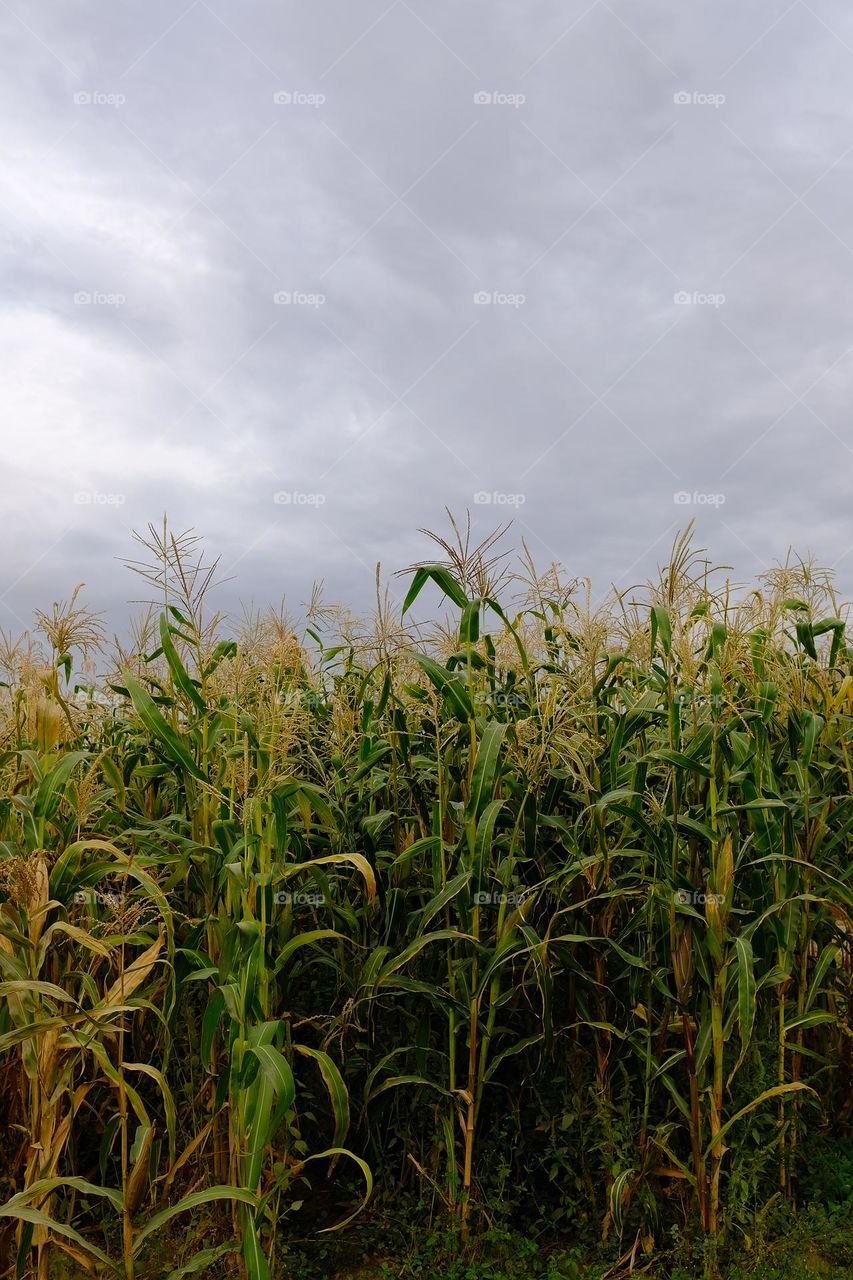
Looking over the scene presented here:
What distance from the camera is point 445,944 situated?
344 cm

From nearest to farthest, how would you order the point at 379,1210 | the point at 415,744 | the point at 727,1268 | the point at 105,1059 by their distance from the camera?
1. the point at 105,1059
2. the point at 727,1268
3. the point at 379,1210
4. the point at 415,744

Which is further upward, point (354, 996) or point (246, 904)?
point (246, 904)

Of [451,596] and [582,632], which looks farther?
[582,632]

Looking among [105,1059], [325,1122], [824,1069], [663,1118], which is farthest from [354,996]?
[824,1069]

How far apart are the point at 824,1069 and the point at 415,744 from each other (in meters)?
2.25

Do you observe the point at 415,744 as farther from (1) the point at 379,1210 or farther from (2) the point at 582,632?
Answer: (1) the point at 379,1210

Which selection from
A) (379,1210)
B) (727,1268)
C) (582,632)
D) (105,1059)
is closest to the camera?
(105,1059)

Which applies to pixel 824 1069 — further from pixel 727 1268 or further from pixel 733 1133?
pixel 727 1268

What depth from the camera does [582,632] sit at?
3746 mm

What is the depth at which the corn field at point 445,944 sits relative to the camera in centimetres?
295

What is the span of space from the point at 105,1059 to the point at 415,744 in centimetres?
189

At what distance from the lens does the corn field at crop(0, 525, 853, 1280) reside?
2.95 meters

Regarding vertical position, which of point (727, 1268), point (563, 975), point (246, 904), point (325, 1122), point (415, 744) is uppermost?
point (415, 744)

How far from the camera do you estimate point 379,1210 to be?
3494mm
